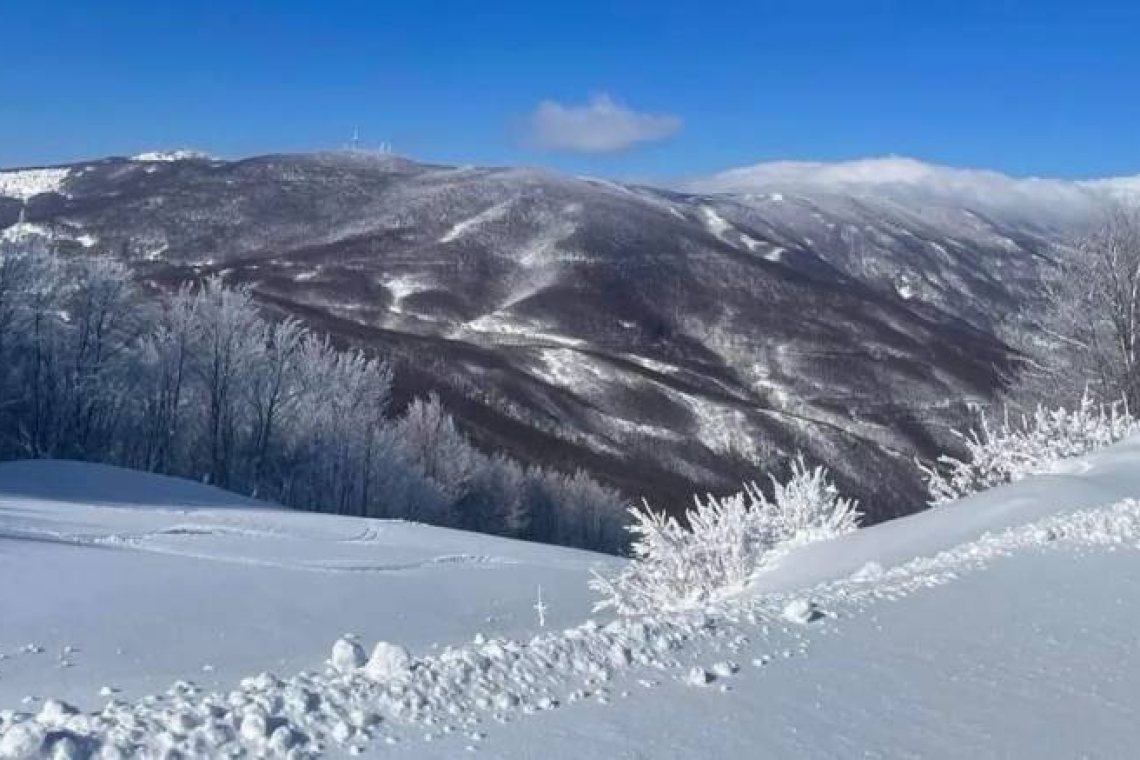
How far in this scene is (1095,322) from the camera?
32562 millimetres

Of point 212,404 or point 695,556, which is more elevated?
point 212,404

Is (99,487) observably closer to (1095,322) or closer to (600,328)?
(1095,322)

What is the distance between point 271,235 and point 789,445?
352 feet

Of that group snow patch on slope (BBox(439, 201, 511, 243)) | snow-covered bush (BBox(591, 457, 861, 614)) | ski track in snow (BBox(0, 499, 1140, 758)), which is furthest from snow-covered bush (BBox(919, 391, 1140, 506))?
snow patch on slope (BBox(439, 201, 511, 243))

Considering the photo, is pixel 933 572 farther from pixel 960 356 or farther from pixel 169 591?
pixel 960 356

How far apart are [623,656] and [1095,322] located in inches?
1123

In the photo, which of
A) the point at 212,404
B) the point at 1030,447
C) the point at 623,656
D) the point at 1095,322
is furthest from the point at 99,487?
the point at 1095,322

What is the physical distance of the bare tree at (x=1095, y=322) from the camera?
31672mm

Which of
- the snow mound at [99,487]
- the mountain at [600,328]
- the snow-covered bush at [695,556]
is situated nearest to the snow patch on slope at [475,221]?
the mountain at [600,328]

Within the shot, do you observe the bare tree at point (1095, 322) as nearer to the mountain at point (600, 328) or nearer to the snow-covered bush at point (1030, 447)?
the snow-covered bush at point (1030, 447)

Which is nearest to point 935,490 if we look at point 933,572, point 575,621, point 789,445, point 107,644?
point 575,621

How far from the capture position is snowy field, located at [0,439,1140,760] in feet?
21.2

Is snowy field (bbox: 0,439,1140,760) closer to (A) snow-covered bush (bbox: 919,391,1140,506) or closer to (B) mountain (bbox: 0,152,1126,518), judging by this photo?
(A) snow-covered bush (bbox: 919,391,1140,506)

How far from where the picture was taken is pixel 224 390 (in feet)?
163
